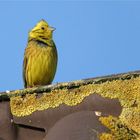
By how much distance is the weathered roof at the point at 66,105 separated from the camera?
3072mm

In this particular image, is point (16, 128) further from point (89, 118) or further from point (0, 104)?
point (89, 118)

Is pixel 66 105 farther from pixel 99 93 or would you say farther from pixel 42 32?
pixel 42 32

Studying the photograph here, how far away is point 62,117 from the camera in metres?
3.23

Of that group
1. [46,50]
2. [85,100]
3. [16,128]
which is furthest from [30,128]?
[46,50]

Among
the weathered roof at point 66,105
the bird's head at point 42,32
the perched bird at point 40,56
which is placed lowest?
the weathered roof at point 66,105

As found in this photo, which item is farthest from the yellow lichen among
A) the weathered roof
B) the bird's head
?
the bird's head

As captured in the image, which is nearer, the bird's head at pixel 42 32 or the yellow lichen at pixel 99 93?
the yellow lichen at pixel 99 93

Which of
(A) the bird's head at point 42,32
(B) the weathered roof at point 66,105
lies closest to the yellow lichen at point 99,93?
(B) the weathered roof at point 66,105

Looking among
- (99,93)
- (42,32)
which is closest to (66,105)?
(99,93)

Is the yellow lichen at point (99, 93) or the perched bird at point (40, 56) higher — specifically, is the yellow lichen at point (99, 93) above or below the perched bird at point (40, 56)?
below

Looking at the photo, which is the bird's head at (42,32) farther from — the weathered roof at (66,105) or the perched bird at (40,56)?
the weathered roof at (66,105)

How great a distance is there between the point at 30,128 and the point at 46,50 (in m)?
5.05

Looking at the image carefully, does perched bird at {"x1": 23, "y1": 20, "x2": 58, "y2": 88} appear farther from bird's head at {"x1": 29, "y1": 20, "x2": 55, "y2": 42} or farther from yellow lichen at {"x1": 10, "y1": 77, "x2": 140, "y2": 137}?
yellow lichen at {"x1": 10, "y1": 77, "x2": 140, "y2": 137}

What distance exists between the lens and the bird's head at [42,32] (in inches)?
322
